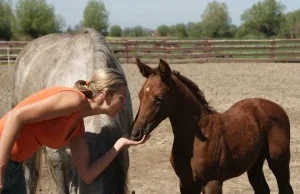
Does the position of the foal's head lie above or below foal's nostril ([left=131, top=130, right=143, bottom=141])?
above

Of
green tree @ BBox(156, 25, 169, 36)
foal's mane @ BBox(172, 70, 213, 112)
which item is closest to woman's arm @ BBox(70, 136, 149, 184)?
foal's mane @ BBox(172, 70, 213, 112)

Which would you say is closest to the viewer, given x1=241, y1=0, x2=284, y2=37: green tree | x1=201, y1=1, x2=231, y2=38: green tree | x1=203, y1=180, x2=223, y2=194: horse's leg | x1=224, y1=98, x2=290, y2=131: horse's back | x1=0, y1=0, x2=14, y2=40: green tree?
x1=203, y1=180, x2=223, y2=194: horse's leg

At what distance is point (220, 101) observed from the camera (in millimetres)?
10656

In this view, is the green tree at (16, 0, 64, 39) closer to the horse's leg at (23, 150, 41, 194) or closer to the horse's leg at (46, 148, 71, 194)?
the horse's leg at (23, 150, 41, 194)

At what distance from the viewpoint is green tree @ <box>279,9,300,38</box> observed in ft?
146

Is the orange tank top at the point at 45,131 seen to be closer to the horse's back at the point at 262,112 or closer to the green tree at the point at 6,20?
the horse's back at the point at 262,112

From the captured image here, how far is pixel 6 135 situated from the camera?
101 inches

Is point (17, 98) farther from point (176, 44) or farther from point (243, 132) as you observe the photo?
point (176, 44)

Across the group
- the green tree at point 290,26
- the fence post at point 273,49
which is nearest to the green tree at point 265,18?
the green tree at point 290,26

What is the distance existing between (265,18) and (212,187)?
49.6 m

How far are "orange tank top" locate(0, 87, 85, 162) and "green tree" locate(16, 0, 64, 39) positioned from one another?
44.7 meters

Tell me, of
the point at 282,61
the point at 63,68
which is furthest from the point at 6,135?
the point at 282,61

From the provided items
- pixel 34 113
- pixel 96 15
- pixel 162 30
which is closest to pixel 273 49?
pixel 34 113

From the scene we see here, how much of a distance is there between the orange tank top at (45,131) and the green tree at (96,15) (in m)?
60.2
